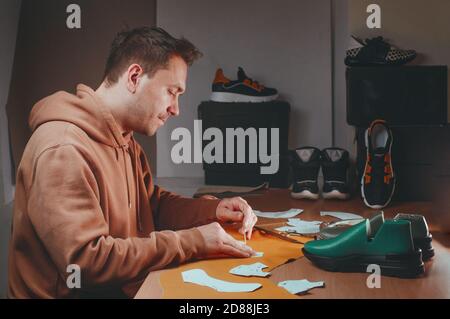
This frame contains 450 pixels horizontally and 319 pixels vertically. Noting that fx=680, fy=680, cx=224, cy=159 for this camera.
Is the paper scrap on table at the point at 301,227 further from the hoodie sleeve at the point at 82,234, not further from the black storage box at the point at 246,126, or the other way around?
the black storage box at the point at 246,126

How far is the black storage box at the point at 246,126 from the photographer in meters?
1.82

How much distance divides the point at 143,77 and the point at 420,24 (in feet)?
3.07

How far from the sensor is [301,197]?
171cm

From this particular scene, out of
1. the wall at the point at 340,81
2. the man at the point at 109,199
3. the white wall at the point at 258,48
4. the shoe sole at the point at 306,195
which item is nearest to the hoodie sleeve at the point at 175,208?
the man at the point at 109,199

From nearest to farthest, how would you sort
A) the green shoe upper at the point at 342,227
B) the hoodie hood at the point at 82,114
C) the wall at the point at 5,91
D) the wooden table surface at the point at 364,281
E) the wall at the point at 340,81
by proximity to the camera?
the wooden table surface at the point at 364,281, the green shoe upper at the point at 342,227, the hoodie hood at the point at 82,114, the wall at the point at 5,91, the wall at the point at 340,81

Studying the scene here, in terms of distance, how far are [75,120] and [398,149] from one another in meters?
0.90

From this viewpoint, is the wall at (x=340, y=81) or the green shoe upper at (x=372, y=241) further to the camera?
the wall at (x=340, y=81)

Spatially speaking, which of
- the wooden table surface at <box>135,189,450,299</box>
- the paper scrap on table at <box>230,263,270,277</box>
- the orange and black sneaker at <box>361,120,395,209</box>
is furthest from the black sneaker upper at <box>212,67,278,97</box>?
the paper scrap on table at <box>230,263,270,277</box>

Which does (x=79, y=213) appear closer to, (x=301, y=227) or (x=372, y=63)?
(x=301, y=227)

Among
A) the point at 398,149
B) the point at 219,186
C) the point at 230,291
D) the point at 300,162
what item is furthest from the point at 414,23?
the point at 230,291

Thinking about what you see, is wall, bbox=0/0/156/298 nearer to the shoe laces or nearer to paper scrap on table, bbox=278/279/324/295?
the shoe laces

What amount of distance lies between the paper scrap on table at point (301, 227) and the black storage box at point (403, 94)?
520 millimetres

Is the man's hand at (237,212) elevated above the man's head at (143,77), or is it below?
below

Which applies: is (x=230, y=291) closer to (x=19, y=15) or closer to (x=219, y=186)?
(x=219, y=186)
